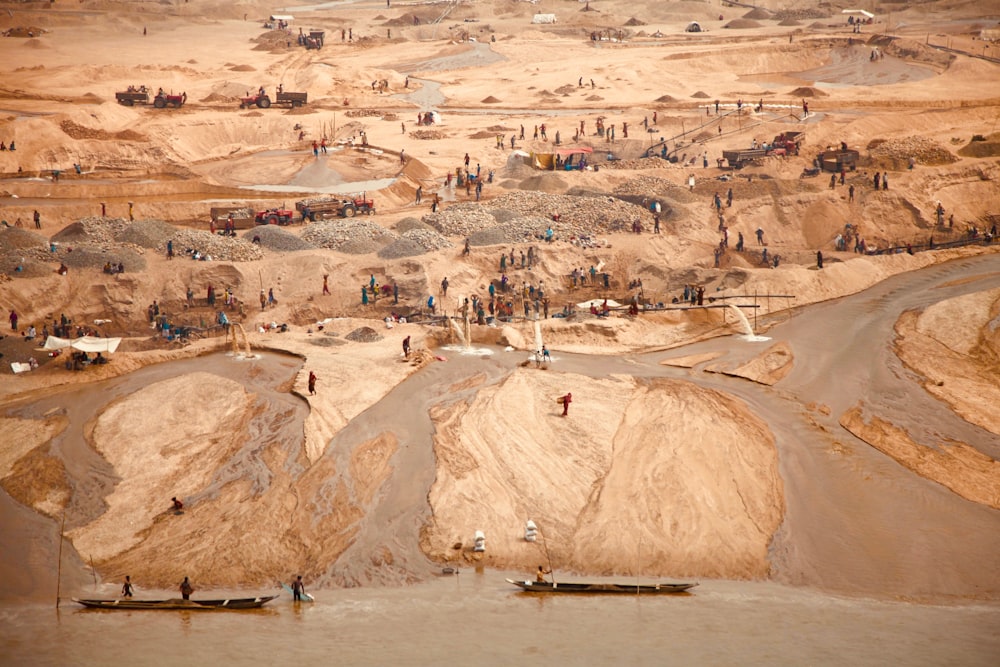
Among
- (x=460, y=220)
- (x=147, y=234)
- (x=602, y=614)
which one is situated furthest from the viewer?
(x=460, y=220)

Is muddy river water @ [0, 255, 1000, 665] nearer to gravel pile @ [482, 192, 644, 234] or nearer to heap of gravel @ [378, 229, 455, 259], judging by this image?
heap of gravel @ [378, 229, 455, 259]

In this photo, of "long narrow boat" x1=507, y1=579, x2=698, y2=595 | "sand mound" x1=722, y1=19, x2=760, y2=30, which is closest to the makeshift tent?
Answer: "long narrow boat" x1=507, y1=579, x2=698, y2=595

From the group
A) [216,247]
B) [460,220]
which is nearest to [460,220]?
[460,220]

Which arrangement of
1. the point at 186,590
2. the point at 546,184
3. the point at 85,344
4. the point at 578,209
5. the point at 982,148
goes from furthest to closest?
the point at 982,148
the point at 546,184
the point at 578,209
the point at 85,344
the point at 186,590

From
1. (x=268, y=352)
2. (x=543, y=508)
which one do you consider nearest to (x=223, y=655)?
(x=543, y=508)

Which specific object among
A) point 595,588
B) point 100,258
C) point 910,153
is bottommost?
point 595,588

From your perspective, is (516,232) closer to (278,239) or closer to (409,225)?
(409,225)

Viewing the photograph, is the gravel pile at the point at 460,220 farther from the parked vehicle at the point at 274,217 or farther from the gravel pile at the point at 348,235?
the parked vehicle at the point at 274,217

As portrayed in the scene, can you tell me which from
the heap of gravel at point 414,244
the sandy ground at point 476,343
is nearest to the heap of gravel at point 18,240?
the sandy ground at point 476,343
